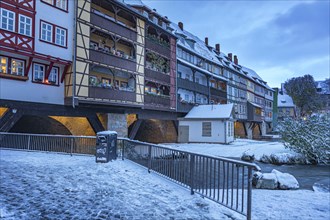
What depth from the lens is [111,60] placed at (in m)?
20.5

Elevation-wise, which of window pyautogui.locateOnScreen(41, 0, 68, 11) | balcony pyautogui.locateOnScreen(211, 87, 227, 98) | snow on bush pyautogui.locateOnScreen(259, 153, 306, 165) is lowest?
snow on bush pyautogui.locateOnScreen(259, 153, 306, 165)

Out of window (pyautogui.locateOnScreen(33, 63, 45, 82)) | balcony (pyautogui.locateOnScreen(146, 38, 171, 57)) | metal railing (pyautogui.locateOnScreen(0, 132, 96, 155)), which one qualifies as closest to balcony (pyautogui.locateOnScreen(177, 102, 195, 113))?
balcony (pyautogui.locateOnScreen(146, 38, 171, 57))

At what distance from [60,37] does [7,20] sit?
11.6 feet

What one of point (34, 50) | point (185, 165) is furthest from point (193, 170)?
point (34, 50)

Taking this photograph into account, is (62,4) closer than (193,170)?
No

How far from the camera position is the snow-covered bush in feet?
61.7

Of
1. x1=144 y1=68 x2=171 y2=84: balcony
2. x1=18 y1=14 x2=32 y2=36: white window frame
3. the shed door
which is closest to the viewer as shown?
x1=18 y1=14 x2=32 y2=36: white window frame

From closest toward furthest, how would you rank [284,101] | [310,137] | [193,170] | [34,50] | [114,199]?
[114,199]
[193,170]
[34,50]
[310,137]
[284,101]

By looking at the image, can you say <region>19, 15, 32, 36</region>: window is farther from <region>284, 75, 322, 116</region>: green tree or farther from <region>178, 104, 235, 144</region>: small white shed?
<region>284, 75, 322, 116</region>: green tree

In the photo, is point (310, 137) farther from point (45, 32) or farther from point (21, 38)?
point (21, 38)

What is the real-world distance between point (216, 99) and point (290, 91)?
32.1m

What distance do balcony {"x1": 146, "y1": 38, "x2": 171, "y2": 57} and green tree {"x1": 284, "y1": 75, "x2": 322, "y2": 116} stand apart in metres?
Answer: 46.1

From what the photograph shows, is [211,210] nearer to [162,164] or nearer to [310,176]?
[162,164]

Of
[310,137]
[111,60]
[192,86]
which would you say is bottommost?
[310,137]
